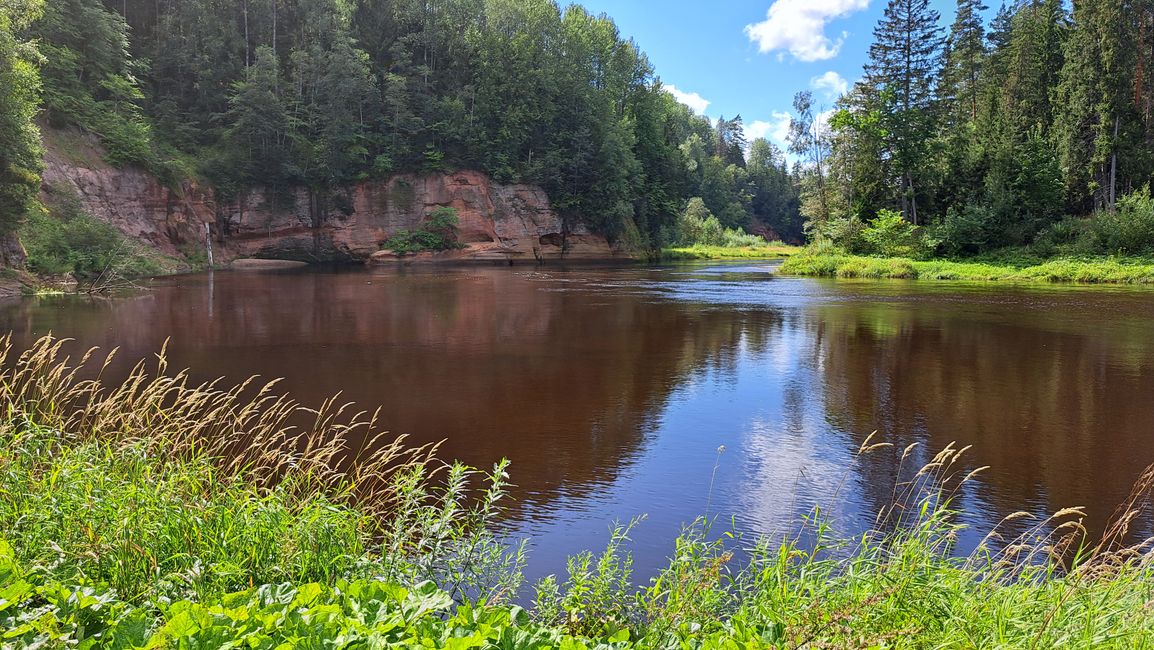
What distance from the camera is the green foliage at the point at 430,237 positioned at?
55906 millimetres

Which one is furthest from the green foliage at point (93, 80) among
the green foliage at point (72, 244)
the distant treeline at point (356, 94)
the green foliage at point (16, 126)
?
the green foliage at point (16, 126)

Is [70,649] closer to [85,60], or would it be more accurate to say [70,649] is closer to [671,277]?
[671,277]

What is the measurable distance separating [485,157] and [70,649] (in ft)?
196

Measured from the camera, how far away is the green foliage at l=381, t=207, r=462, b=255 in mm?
55906

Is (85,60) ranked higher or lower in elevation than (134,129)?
higher

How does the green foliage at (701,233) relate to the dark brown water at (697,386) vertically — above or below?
above

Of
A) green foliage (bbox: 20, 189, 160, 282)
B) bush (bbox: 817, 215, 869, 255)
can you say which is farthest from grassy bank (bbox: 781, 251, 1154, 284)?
green foliage (bbox: 20, 189, 160, 282)

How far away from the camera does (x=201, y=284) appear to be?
109 ft

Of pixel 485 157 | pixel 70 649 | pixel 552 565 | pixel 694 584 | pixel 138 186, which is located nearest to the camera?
pixel 70 649

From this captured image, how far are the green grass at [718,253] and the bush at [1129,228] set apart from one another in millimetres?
35634

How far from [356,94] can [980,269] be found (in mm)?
47647

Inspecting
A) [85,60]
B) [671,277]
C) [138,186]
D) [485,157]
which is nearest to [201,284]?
[138,186]

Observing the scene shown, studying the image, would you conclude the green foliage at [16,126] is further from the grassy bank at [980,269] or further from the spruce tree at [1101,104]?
the spruce tree at [1101,104]

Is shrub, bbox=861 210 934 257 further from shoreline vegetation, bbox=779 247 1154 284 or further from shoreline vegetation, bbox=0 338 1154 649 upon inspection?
shoreline vegetation, bbox=0 338 1154 649
